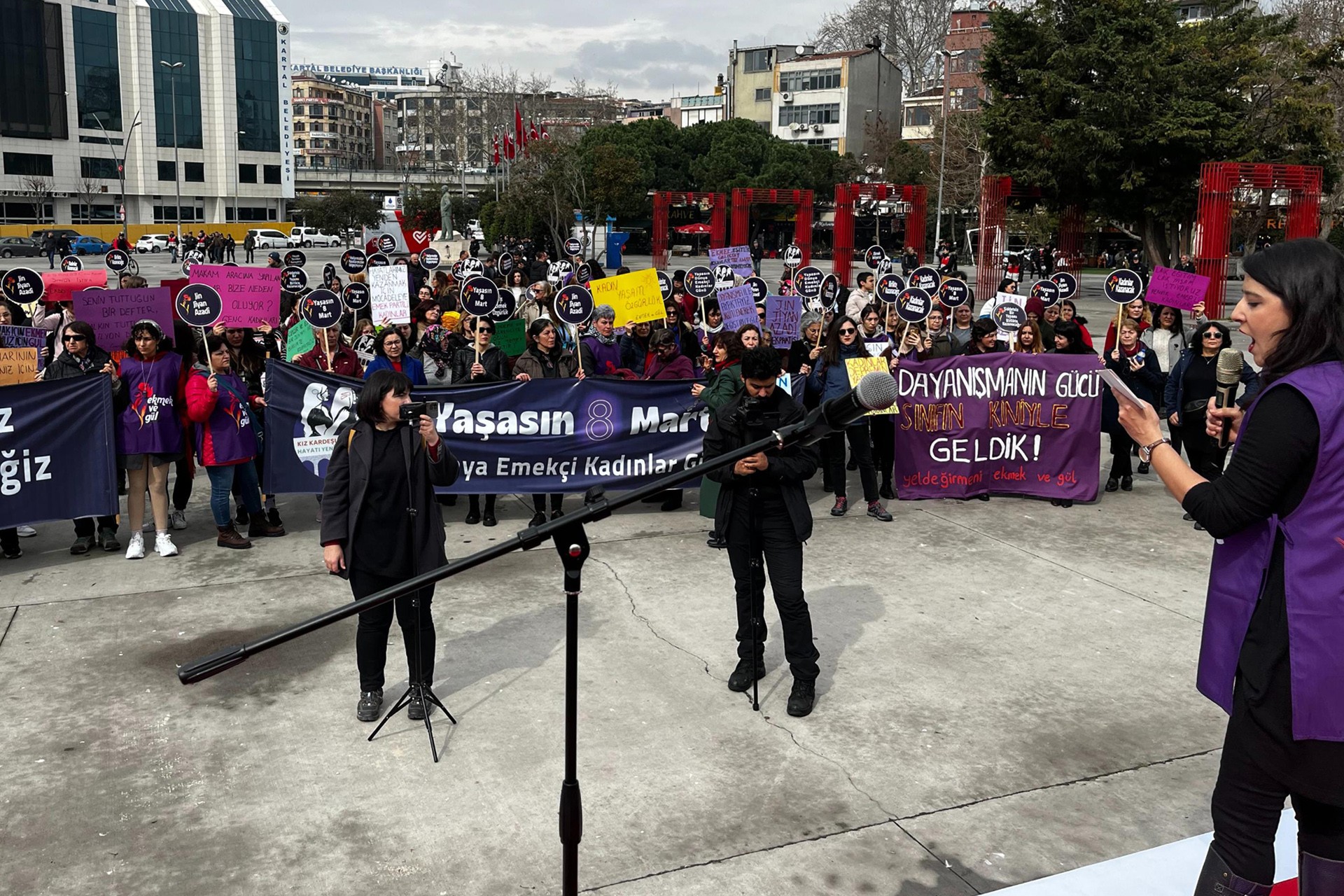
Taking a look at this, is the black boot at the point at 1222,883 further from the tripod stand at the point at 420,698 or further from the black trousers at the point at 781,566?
the tripod stand at the point at 420,698

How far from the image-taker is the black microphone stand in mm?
2609

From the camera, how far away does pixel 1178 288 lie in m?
11.5

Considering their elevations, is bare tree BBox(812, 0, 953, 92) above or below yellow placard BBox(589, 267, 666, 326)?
above

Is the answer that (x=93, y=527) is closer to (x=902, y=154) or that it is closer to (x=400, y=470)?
(x=400, y=470)

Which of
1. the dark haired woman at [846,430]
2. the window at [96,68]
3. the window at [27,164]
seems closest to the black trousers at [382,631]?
the dark haired woman at [846,430]

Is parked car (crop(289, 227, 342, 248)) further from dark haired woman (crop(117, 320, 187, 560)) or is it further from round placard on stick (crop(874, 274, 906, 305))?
dark haired woman (crop(117, 320, 187, 560))

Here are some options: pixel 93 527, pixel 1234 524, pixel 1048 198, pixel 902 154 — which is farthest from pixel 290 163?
pixel 1234 524

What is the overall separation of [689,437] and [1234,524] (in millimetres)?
7336

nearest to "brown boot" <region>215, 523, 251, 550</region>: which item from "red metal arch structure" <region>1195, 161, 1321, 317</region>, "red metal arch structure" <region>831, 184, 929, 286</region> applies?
"red metal arch structure" <region>1195, 161, 1321, 317</region>

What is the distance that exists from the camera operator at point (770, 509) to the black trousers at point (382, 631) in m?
1.54

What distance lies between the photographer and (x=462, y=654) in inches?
258

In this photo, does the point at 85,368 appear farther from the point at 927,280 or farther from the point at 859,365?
the point at 927,280

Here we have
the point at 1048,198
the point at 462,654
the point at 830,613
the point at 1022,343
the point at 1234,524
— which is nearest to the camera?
the point at 1234,524

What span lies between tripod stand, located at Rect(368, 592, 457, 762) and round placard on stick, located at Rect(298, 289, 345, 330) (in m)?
5.40
